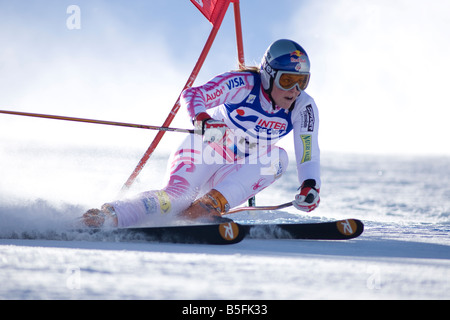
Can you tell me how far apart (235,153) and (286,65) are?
0.64 metres

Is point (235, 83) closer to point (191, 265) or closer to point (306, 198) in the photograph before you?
point (306, 198)

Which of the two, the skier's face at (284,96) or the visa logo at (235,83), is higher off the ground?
the visa logo at (235,83)

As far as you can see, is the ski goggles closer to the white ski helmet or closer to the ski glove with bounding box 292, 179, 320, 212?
the white ski helmet

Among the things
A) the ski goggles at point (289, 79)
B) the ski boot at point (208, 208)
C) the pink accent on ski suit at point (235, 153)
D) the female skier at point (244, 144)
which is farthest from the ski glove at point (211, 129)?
the ski goggles at point (289, 79)

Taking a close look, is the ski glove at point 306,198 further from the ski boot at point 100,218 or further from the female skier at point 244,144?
the ski boot at point 100,218

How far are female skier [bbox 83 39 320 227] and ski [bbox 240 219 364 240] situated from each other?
0.12 metres

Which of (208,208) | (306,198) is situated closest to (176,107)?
(208,208)

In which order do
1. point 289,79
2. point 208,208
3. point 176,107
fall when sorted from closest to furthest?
point 208,208
point 289,79
point 176,107

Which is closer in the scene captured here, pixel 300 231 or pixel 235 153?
pixel 300 231

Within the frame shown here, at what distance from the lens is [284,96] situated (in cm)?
333

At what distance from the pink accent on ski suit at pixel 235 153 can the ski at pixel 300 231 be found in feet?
0.76

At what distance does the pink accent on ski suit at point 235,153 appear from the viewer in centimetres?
325
